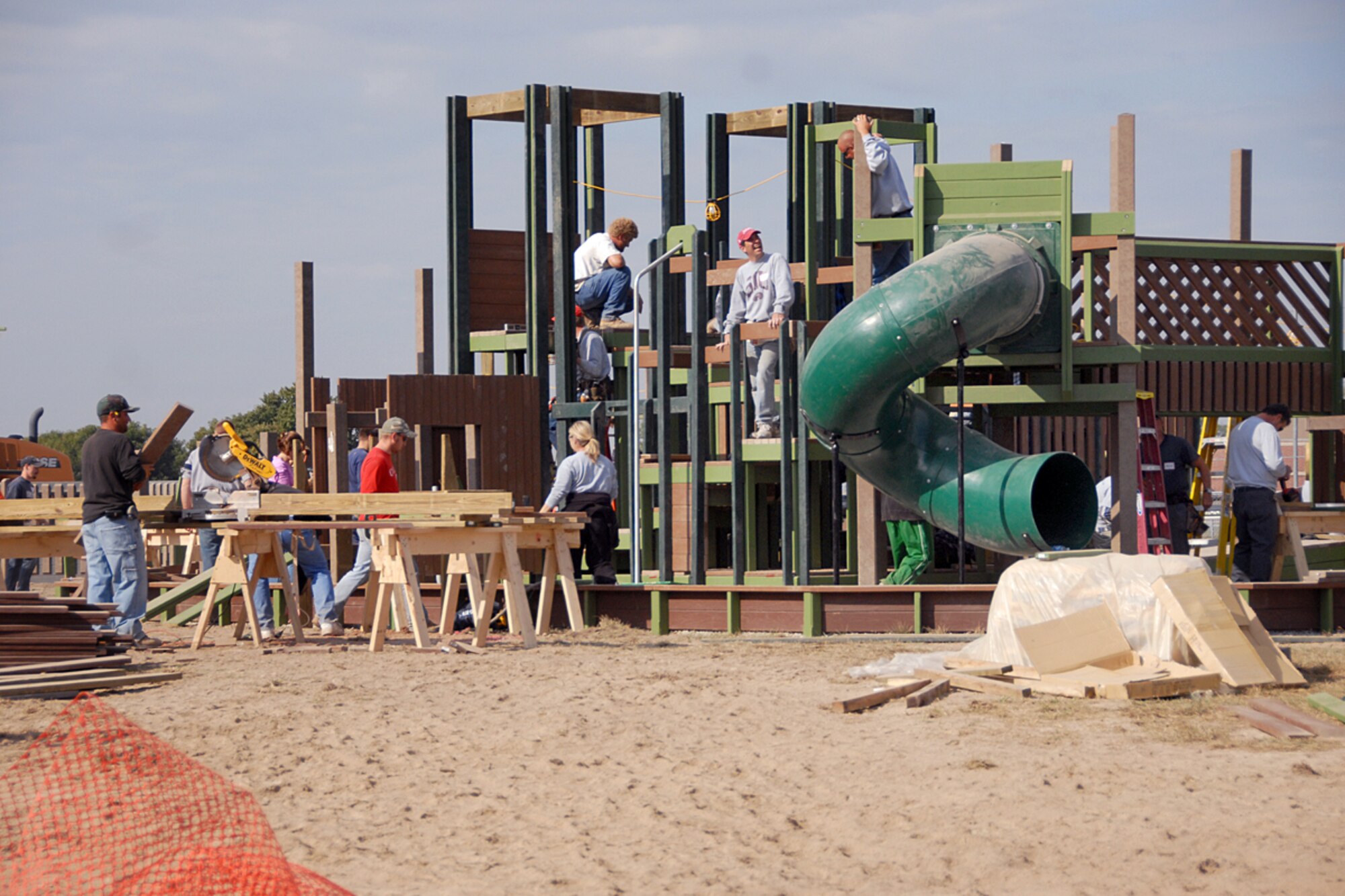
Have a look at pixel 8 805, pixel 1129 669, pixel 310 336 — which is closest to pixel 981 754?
pixel 1129 669

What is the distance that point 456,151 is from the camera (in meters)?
15.7

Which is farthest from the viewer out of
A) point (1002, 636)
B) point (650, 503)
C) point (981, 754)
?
point (650, 503)

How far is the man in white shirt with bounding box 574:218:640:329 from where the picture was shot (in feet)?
50.2

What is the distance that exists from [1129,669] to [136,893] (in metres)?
5.80

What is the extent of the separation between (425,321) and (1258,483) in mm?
10687

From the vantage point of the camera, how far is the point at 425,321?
19672 millimetres

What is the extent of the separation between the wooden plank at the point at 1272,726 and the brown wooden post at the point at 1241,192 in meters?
14.2

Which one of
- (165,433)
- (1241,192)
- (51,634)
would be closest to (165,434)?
(165,433)

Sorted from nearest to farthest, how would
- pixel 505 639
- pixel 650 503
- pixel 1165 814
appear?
pixel 1165 814, pixel 505 639, pixel 650 503

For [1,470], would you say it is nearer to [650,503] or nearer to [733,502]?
[650,503]

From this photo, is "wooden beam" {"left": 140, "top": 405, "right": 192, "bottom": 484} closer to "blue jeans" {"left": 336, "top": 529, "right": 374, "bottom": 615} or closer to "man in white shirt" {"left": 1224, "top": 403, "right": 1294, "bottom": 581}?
"blue jeans" {"left": 336, "top": 529, "right": 374, "bottom": 615}

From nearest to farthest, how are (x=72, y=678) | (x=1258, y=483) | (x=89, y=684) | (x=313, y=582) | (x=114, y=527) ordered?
(x=89, y=684) → (x=72, y=678) → (x=114, y=527) → (x=313, y=582) → (x=1258, y=483)

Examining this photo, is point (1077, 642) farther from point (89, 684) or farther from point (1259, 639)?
point (89, 684)

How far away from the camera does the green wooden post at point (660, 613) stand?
475 inches
